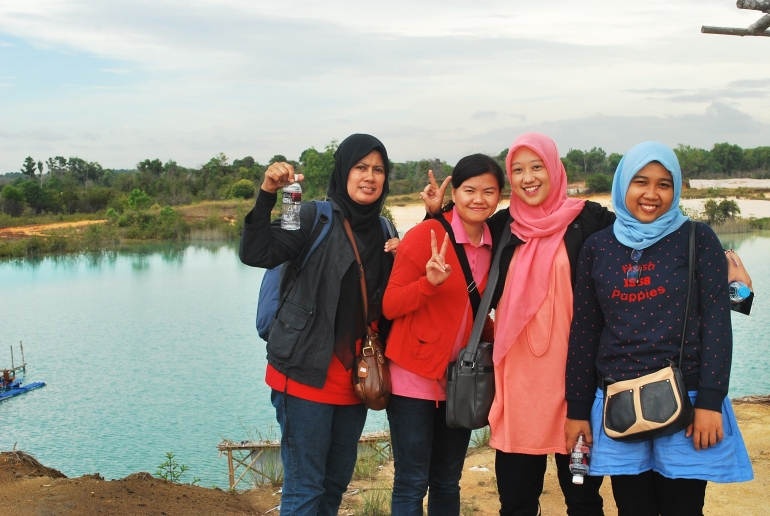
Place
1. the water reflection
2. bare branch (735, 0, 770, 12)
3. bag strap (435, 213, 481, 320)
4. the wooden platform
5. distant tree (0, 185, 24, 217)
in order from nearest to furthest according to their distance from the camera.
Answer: bag strap (435, 213, 481, 320), bare branch (735, 0, 770, 12), the wooden platform, the water reflection, distant tree (0, 185, 24, 217)

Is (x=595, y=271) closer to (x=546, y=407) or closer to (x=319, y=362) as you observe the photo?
(x=546, y=407)

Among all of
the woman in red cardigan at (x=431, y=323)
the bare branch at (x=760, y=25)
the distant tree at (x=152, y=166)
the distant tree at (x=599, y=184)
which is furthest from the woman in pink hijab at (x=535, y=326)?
A: the distant tree at (x=152, y=166)

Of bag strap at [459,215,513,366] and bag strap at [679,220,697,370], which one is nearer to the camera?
bag strap at [679,220,697,370]

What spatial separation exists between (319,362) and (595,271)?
0.96 m

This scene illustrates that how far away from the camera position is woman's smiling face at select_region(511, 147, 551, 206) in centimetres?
244

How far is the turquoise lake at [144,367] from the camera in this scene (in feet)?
32.6

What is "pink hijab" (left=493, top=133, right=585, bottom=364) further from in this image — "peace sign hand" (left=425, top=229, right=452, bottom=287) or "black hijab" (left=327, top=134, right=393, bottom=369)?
"black hijab" (left=327, top=134, right=393, bottom=369)

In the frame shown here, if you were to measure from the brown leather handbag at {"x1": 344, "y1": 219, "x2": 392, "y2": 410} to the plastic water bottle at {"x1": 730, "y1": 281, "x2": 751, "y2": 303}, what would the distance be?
115 cm

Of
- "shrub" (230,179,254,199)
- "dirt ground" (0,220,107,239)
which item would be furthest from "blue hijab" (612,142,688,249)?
"shrub" (230,179,254,199)

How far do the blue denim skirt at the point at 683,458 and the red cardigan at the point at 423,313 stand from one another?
0.61 meters

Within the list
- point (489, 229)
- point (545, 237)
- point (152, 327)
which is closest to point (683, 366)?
point (545, 237)

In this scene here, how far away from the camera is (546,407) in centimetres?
240

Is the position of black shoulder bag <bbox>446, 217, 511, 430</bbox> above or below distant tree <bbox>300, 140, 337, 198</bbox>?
below

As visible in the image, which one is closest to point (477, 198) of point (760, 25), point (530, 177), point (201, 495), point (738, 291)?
point (530, 177)
